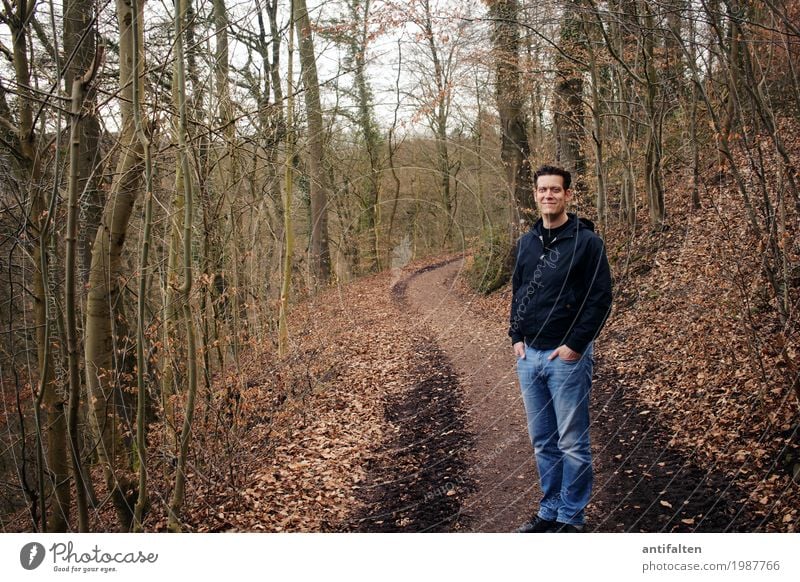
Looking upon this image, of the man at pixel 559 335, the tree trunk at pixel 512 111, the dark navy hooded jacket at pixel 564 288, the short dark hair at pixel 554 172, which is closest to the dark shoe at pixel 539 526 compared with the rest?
the man at pixel 559 335

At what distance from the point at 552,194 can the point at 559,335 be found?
0.60 m

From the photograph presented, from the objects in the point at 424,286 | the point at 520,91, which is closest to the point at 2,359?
the point at 520,91

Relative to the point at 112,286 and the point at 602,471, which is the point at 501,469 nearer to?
the point at 602,471

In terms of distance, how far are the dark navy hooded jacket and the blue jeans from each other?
108 millimetres

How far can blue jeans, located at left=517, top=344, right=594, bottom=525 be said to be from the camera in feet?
7.20

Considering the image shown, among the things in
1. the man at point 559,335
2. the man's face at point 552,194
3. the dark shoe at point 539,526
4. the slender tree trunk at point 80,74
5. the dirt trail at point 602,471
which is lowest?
the dark shoe at point 539,526

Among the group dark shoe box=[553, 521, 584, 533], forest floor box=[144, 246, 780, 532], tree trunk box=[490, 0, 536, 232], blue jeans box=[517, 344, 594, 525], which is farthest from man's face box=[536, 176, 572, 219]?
dark shoe box=[553, 521, 584, 533]

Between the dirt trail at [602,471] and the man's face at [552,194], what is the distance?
120cm

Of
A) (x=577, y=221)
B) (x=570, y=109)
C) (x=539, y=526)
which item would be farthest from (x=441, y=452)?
(x=570, y=109)

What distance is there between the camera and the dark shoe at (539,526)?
227 centimetres

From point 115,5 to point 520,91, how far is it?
140 inches

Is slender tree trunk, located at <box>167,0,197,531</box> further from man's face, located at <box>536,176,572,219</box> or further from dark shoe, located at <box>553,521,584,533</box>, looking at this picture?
dark shoe, located at <box>553,521,584,533</box>

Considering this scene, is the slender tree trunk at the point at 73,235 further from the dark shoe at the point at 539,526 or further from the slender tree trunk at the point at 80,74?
the dark shoe at the point at 539,526

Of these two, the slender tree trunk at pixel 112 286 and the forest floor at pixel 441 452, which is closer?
the forest floor at pixel 441 452
